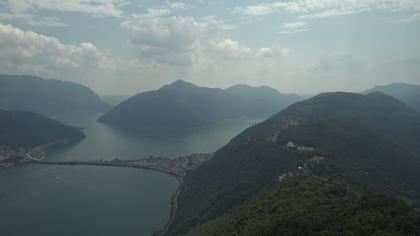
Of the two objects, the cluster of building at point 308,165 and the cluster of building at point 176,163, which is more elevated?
the cluster of building at point 308,165

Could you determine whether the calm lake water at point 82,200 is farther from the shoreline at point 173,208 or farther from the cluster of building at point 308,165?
the cluster of building at point 308,165

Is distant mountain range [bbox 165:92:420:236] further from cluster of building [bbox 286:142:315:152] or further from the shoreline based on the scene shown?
the shoreline

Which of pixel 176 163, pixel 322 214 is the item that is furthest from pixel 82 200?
pixel 322 214

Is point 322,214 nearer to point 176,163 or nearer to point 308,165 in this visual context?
point 308,165

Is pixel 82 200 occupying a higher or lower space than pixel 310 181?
lower

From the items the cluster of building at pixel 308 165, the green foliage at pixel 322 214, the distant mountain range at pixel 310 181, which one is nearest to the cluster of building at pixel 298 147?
the distant mountain range at pixel 310 181
